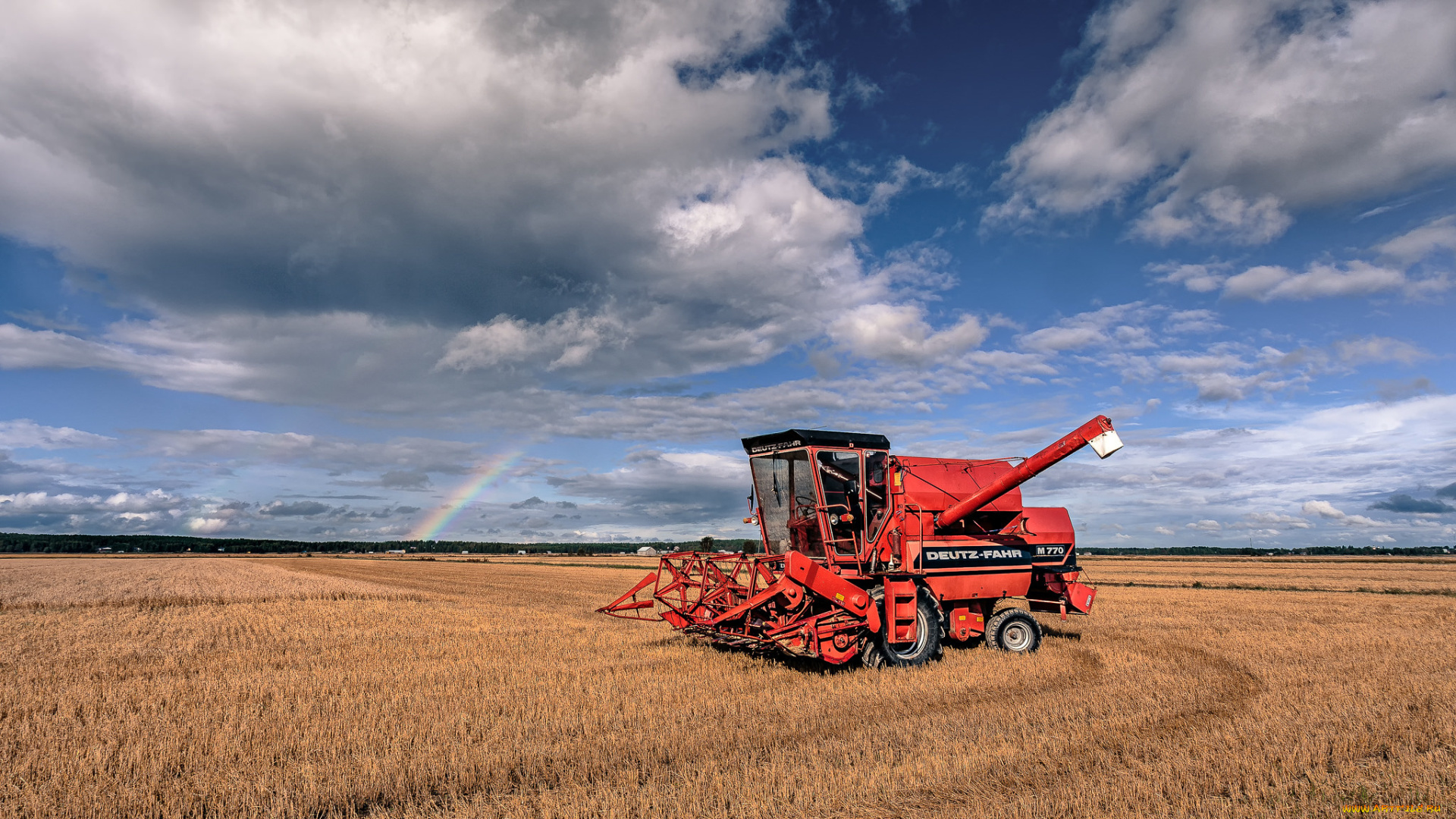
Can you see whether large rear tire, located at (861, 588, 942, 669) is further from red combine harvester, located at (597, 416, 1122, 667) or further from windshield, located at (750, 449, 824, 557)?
windshield, located at (750, 449, 824, 557)

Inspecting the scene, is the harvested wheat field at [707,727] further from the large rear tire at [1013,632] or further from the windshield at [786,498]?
the windshield at [786,498]

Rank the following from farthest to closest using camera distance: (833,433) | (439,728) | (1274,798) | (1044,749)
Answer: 1. (833,433)
2. (439,728)
3. (1044,749)
4. (1274,798)

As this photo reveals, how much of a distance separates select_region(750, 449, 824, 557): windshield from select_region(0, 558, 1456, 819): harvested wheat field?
195 centimetres

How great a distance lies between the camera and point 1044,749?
6.08 meters

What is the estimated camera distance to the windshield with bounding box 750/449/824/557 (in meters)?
11.2

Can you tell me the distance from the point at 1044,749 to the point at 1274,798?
1.54 metres

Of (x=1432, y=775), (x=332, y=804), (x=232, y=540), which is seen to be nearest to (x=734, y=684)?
(x=332, y=804)

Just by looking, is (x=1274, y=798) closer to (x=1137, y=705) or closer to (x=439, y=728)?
(x=1137, y=705)

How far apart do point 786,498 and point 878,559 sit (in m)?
1.67

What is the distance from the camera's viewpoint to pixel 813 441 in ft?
35.7

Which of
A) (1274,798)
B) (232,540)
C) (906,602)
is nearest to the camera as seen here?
(1274,798)

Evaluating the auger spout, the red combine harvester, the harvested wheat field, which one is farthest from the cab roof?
the harvested wheat field

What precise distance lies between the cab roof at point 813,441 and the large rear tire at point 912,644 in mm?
2157

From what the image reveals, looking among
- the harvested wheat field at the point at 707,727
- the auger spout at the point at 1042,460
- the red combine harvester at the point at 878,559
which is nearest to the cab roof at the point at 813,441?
the red combine harvester at the point at 878,559
